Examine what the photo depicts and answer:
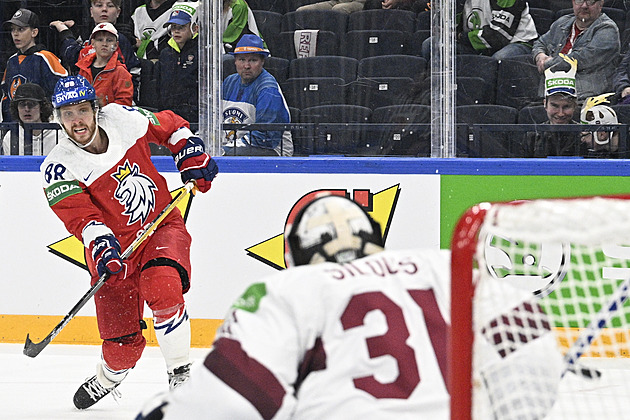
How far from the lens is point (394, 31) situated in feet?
14.2

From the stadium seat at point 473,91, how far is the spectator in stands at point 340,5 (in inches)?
22.4

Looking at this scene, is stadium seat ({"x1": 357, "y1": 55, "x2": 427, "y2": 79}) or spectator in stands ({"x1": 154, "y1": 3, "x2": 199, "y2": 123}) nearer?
stadium seat ({"x1": 357, "y1": 55, "x2": 427, "y2": 79})

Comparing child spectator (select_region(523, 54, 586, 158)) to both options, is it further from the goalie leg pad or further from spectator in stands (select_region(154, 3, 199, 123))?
the goalie leg pad

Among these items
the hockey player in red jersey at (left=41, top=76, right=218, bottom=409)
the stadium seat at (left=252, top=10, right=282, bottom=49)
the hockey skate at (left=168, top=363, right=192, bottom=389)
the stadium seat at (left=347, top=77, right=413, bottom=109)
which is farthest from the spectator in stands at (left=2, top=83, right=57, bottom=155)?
the hockey skate at (left=168, top=363, right=192, bottom=389)

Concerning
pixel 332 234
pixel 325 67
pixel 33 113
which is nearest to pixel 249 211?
pixel 325 67

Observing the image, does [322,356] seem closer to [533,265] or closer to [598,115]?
[533,265]

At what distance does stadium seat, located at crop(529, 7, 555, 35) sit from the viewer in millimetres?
4266

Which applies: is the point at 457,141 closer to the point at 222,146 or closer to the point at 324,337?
the point at 222,146

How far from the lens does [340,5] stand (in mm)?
4398

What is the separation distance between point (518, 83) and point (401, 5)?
0.63 metres

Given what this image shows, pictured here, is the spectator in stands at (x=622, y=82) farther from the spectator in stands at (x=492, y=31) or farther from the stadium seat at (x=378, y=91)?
the stadium seat at (x=378, y=91)

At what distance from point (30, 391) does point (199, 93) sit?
1.58 meters

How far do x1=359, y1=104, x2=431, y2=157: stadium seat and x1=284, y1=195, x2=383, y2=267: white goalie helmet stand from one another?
2845 millimetres

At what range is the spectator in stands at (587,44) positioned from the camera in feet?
13.8
